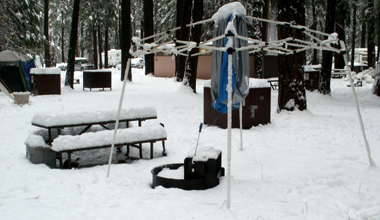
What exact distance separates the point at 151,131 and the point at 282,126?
4.36 meters

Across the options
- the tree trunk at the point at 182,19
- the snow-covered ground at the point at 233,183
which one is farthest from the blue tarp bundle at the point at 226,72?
the tree trunk at the point at 182,19

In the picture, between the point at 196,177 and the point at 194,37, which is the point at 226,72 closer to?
the point at 196,177

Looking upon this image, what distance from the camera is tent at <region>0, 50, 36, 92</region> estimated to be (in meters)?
17.7

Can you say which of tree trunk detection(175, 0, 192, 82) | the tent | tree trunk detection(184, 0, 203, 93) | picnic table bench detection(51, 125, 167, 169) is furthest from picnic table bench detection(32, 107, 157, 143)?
the tent

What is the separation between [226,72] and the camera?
16.9ft

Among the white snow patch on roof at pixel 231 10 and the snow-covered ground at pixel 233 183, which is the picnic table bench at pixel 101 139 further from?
the white snow patch on roof at pixel 231 10

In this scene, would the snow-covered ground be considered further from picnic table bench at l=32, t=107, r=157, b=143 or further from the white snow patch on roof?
the white snow patch on roof

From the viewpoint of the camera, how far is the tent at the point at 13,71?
1770cm

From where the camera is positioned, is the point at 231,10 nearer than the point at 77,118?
Yes

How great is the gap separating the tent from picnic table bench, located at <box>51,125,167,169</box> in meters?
13.4

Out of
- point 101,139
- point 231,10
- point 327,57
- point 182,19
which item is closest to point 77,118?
point 101,139

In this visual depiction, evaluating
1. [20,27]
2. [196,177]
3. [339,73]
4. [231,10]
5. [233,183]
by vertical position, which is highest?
[20,27]

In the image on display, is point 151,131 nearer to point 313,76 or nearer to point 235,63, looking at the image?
point 235,63

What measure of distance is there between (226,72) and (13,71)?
16.0m
